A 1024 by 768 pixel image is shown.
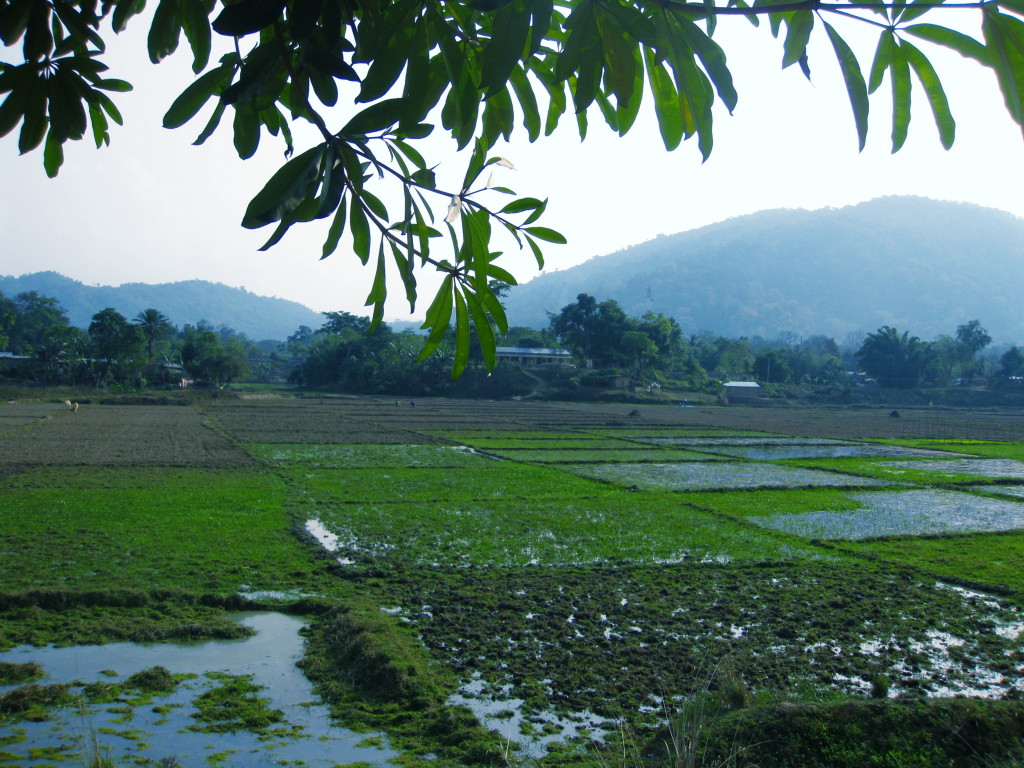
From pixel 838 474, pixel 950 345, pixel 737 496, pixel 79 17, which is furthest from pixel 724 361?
pixel 79 17

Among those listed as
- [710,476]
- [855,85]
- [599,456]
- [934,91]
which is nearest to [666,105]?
[855,85]

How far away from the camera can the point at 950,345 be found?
83.7m

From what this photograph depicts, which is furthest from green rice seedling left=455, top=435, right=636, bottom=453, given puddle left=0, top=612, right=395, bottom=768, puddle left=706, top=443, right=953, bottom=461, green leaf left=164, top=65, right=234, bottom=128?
green leaf left=164, top=65, right=234, bottom=128

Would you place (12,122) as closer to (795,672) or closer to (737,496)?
(795,672)

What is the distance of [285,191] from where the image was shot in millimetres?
1305

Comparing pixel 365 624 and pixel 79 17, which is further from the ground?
pixel 79 17

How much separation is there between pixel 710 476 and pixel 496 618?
13946 mm

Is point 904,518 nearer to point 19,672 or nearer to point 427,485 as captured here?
point 427,485

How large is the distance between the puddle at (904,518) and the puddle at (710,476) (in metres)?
2.22

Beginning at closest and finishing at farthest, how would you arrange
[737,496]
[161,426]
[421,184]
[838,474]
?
[421,184] < [737,496] < [838,474] < [161,426]

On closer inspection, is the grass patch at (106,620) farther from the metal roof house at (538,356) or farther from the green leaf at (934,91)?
the metal roof house at (538,356)

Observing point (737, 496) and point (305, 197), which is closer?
point (305, 197)

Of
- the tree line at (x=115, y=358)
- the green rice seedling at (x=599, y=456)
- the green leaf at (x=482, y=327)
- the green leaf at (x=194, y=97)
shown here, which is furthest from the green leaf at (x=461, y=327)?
the tree line at (x=115, y=358)

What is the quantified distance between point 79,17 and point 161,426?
30502 millimetres
